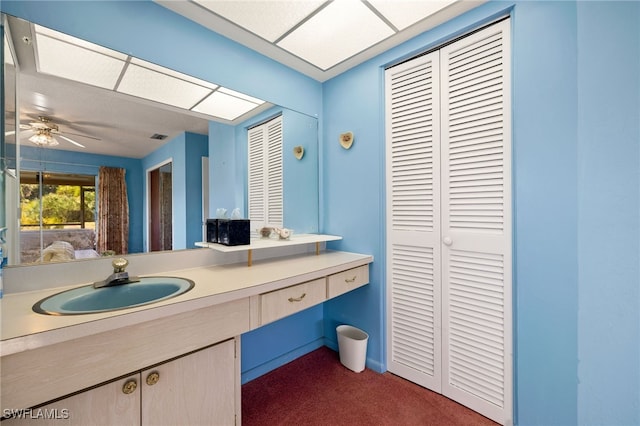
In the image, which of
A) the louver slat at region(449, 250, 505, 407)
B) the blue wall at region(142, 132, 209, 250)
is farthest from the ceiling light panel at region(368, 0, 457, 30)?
the louver slat at region(449, 250, 505, 407)

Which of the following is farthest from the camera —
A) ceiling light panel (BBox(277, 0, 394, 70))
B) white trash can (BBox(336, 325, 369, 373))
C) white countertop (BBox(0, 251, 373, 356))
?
white trash can (BBox(336, 325, 369, 373))

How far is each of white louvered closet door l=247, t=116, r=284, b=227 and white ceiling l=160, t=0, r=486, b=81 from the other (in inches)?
21.0

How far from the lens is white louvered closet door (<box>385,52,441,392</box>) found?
1.68 metres

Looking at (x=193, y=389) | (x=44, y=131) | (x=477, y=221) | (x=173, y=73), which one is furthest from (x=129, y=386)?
(x=477, y=221)

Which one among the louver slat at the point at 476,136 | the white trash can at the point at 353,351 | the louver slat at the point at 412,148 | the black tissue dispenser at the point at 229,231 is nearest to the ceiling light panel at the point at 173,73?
the black tissue dispenser at the point at 229,231

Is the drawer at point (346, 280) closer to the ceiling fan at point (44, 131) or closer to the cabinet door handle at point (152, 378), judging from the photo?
the cabinet door handle at point (152, 378)

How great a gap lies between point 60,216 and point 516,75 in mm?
2339

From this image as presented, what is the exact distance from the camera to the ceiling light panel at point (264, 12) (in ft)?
4.63

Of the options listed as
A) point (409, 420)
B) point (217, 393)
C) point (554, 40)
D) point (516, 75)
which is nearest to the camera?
point (217, 393)

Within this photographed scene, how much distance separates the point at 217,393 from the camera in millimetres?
1148

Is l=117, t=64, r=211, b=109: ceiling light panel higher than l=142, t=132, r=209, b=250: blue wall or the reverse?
higher

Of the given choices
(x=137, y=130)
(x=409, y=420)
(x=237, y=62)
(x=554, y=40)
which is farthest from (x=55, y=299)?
(x=554, y=40)

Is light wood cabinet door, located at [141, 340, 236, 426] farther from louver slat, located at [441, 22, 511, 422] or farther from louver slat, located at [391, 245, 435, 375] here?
louver slat, located at [441, 22, 511, 422]

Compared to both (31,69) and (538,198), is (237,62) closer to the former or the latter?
(31,69)
